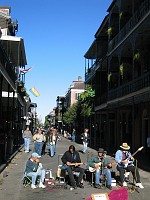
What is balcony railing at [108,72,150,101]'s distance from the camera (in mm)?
16513

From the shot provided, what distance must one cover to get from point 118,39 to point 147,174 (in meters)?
12.1

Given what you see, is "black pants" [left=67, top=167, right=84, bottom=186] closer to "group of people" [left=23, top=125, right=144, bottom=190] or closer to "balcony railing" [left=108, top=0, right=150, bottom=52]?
"group of people" [left=23, top=125, right=144, bottom=190]

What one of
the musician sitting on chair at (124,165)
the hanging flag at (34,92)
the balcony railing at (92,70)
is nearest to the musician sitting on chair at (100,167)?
the musician sitting on chair at (124,165)

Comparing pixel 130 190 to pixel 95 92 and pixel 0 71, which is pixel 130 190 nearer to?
pixel 0 71

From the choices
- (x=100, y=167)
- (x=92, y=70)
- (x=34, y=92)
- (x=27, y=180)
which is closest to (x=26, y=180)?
(x=27, y=180)

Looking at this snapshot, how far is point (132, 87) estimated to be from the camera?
1881 cm

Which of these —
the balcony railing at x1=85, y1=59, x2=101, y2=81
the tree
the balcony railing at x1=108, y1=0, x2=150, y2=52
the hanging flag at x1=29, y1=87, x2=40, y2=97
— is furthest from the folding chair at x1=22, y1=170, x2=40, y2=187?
the hanging flag at x1=29, y1=87, x2=40, y2=97

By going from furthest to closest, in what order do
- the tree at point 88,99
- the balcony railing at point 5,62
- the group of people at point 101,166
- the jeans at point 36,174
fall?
the tree at point 88,99
the balcony railing at point 5,62
the group of people at point 101,166
the jeans at point 36,174

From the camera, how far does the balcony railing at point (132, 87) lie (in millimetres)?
16513

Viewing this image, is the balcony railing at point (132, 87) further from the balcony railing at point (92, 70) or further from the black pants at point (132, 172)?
the balcony railing at point (92, 70)

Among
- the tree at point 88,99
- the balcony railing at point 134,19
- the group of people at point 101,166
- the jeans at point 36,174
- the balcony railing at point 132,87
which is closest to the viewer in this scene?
the jeans at point 36,174

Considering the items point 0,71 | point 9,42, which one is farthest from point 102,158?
point 9,42

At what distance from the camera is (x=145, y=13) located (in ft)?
56.2

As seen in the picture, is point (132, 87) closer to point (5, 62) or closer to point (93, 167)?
point (5, 62)
